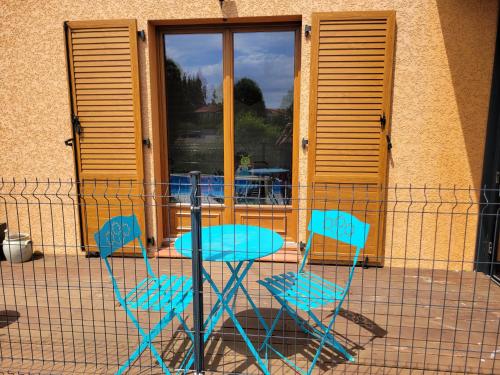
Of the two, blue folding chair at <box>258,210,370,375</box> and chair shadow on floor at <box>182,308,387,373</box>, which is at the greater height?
blue folding chair at <box>258,210,370,375</box>

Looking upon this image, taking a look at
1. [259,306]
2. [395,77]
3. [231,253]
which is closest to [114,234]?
[231,253]

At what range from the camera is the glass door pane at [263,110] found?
4.52 meters

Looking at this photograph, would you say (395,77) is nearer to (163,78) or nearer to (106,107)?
(163,78)

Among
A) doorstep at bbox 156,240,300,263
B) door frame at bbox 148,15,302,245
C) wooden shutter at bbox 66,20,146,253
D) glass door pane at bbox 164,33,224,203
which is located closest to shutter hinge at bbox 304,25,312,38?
door frame at bbox 148,15,302,245

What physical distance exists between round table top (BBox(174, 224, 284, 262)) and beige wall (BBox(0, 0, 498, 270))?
1.86 m

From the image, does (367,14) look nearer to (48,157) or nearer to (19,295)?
(48,157)

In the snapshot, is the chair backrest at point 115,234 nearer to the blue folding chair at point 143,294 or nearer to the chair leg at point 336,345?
the blue folding chair at point 143,294

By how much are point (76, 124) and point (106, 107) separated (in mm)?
415

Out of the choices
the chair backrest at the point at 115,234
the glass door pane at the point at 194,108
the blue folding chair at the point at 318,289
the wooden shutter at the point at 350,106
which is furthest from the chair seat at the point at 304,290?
the glass door pane at the point at 194,108

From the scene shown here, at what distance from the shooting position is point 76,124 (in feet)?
14.5

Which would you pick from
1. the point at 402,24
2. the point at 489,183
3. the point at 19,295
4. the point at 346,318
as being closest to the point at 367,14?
the point at 402,24

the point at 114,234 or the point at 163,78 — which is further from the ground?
the point at 163,78

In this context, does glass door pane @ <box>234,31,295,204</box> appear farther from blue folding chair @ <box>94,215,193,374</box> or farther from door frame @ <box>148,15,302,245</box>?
blue folding chair @ <box>94,215,193,374</box>

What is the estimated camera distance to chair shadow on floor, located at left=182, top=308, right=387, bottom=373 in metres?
2.46
